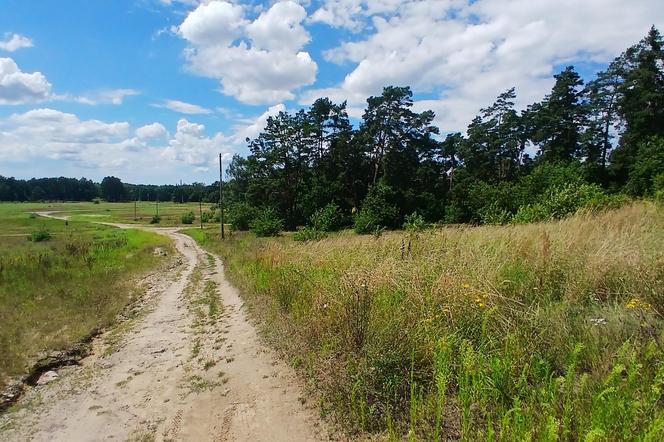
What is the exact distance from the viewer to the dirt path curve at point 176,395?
4273mm

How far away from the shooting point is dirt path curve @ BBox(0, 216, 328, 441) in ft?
14.0

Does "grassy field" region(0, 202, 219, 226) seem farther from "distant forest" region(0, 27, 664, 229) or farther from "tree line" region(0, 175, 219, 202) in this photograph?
"distant forest" region(0, 27, 664, 229)

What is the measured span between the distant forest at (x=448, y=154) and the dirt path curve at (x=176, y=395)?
33.4 meters

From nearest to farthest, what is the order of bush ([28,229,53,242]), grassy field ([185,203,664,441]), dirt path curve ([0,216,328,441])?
grassy field ([185,203,664,441]) < dirt path curve ([0,216,328,441]) < bush ([28,229,53,242])

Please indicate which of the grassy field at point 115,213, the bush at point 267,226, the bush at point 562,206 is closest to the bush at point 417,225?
the bush at point 562,206

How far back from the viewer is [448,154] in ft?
182

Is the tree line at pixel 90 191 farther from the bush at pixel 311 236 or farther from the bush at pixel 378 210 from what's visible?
the bush at pixel 311 236

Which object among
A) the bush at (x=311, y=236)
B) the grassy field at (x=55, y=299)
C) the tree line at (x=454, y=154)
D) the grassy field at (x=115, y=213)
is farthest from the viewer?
the grassy field at (x=115, y=213)

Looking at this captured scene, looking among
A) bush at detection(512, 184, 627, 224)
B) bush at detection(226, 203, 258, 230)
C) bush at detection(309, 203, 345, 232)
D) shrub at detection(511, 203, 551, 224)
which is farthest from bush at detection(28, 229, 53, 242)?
bush at detection(512, 184, 627, 224)

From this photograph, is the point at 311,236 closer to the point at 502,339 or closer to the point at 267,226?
the point at 267,226

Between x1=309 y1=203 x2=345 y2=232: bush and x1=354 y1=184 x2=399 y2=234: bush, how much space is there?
7.78 ft

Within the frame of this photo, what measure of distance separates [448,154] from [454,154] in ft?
3.01

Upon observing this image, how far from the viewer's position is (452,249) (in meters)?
6.25

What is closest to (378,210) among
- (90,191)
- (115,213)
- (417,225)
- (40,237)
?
(417,225)
